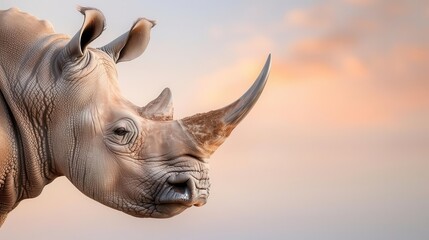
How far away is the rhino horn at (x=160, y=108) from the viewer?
A: 4641 mm

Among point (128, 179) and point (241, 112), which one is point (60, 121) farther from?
point (241, 112)

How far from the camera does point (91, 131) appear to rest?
4.53 metres

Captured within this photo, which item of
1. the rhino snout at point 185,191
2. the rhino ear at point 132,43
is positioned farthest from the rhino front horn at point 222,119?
the rhino ear at point 132,43

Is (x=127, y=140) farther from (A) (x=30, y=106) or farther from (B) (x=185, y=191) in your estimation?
(A) (x=30, y=106)

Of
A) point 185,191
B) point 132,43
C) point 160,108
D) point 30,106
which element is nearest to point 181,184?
point 185,191

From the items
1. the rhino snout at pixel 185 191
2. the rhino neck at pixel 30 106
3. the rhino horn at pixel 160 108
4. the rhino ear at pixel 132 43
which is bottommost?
the rhino neck at pixel 30 106

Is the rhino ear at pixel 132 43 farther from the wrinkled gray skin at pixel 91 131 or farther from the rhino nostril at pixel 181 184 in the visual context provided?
the rhino nostril at pixel 181 184

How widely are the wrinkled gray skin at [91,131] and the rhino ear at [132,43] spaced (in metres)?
0.37

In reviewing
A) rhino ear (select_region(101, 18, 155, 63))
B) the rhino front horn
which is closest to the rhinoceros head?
the rhino front horn

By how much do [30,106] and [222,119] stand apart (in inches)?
39.6

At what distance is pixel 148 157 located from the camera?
446cm

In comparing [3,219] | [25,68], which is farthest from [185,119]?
[3,219]

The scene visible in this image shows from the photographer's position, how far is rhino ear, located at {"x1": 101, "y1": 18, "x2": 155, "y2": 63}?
5.18 m

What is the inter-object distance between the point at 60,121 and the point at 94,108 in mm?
187
